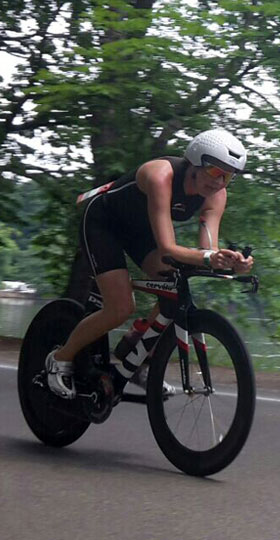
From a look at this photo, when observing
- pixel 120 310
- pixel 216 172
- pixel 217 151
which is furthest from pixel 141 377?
pixel 217 151

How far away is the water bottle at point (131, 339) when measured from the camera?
596 centimetres

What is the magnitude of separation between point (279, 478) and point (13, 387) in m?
3.54

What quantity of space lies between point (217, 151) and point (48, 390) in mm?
1610

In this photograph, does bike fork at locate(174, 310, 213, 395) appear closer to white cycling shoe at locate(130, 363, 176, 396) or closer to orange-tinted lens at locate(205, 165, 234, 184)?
white cycling shoe at locate(130, 363, 176, 396)

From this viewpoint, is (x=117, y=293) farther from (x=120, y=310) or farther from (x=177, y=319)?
(x=177, y=319)

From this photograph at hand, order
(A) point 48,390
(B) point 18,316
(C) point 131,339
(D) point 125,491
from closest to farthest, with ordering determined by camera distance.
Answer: (D) point 125,491, (C) point 131,339, (A) point 48,390, (B) point 18,316

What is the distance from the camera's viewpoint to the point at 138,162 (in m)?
12.4

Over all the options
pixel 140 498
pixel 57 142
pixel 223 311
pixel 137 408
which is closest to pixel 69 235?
pixel 57 142

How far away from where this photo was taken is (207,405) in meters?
5.62

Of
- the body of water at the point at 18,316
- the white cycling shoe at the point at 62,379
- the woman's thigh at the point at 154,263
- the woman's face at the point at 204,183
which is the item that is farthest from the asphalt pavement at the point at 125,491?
the body of water at the point at 18,316

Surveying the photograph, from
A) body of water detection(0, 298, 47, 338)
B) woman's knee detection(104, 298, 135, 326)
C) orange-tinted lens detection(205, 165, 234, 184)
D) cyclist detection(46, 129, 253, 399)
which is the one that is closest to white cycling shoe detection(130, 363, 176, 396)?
cyclist detection(46, 129, 253, 399)

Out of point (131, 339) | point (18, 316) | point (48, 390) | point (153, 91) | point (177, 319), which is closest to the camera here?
point (177, 319)

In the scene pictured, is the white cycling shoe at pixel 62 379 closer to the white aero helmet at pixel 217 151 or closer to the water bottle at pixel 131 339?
the water bottle at pixel 131 339

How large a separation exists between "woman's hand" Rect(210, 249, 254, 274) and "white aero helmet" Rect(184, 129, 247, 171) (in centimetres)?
49
